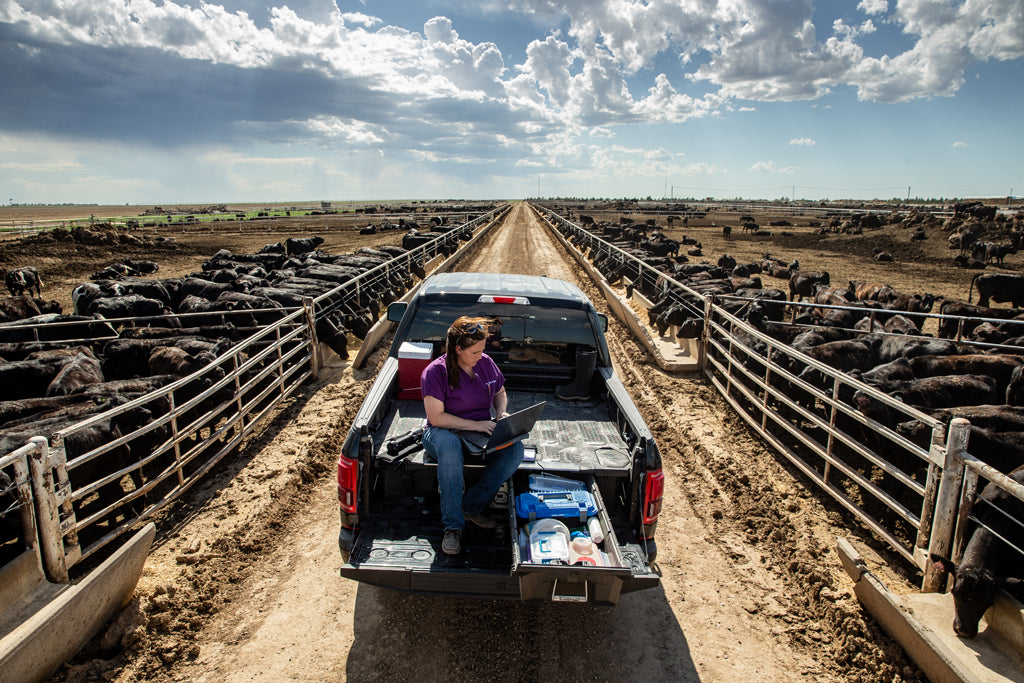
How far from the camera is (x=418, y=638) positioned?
12.7 feet

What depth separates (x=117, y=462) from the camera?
17.5ft

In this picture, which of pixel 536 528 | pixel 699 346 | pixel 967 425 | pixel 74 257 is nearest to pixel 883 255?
pixel 699 346

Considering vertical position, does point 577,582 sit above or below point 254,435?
above

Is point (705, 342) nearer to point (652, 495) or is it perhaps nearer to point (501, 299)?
point (501, 299)

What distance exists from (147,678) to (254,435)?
4013 millimetres

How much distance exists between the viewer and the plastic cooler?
200 inches

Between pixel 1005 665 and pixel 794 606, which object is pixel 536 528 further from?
pixel 1005 665

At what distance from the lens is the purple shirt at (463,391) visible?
402 centimetres

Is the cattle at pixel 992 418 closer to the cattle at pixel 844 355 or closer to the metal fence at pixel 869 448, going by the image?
the metal fence at pixel 869 448

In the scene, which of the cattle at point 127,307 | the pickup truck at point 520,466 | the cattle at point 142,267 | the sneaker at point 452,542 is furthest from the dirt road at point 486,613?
the cattle at point 142,267

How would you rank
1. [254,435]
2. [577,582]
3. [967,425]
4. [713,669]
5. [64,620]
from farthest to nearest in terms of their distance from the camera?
[254,435] < [967,425] < [713,669] < [64,620] < [577,582]

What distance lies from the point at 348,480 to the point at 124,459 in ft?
9.83

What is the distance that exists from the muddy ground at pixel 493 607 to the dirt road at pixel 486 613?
0.04 ft

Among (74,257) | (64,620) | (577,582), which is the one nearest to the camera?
(577,582)
